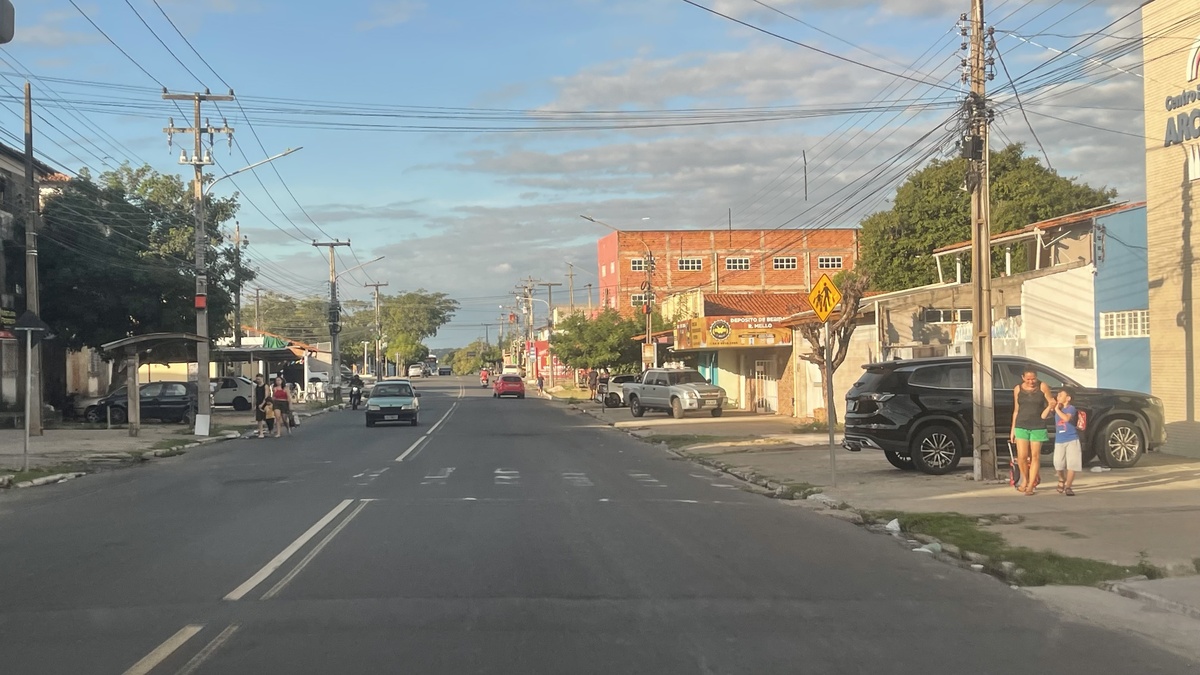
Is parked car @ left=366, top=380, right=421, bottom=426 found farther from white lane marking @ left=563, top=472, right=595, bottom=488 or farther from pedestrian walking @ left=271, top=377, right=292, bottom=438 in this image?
white lane marking @ left=563, top=472, right=595, bottom=488

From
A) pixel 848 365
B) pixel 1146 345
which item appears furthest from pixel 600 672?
pixel 848 365

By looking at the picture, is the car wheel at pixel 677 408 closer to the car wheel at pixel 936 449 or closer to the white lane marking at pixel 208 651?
the car wheel at pixel 936 449

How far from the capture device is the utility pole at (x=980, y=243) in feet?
53.4

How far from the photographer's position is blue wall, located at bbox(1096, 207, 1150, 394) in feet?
66.6

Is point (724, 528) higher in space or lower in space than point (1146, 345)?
lower

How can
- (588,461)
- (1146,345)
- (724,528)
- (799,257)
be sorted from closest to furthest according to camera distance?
1. (724,528)
2. (1146,345)
3. (588,461)
4. (799,257)

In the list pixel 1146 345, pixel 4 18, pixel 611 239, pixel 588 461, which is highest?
pixel 611 239

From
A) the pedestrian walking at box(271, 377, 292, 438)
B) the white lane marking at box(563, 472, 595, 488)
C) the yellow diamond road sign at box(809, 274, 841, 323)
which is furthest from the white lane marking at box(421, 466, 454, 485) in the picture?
the pedestrian walking at box(271, 377, 292, 438)

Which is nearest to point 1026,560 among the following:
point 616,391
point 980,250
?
point 980,250

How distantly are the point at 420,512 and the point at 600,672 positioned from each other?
25.0ft

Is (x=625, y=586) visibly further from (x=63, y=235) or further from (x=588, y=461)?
(x=63, y=235)

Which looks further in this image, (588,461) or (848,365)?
(848,365)

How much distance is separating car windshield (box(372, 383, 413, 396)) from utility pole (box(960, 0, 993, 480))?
78.3 ft

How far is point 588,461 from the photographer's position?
22125mm
